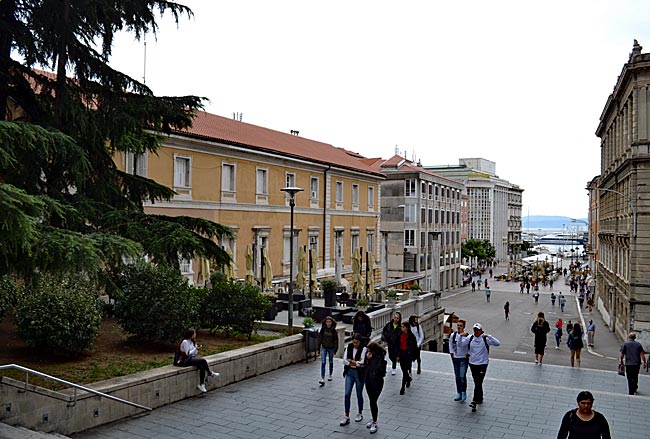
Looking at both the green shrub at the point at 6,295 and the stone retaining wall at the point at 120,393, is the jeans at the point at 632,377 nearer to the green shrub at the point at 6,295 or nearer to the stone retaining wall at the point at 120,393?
the stone retaining wall at the point at 120,393

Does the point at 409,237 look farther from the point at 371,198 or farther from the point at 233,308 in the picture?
the point at 233,308

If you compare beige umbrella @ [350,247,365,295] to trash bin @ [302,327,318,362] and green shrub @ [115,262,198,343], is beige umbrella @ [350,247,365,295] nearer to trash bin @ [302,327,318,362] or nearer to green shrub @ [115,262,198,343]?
trash bin @ [302,327,318,362]

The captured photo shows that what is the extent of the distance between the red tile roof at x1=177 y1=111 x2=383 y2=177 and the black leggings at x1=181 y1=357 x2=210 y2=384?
16.9 m

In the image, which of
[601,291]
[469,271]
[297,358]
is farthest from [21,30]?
[469,271]

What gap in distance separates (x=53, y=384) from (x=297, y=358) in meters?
6.32

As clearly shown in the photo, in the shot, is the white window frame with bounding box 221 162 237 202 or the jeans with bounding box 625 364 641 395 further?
the white window frame with bounding box 221 162 237 202

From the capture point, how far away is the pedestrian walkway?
946 cm

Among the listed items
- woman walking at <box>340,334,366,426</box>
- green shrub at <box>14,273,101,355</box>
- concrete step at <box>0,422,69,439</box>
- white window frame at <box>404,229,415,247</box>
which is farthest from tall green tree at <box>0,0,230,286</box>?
white window frame at <box>404,229,415,247</box>

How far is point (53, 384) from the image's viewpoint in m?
9.46

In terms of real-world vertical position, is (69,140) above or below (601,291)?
above

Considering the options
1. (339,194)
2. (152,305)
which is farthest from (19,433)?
(339,194)

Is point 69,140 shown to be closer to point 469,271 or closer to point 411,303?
point 411,303

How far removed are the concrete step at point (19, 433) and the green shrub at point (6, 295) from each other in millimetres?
4410

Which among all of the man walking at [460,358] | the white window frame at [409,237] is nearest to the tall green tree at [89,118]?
the man walking at [460,358]
